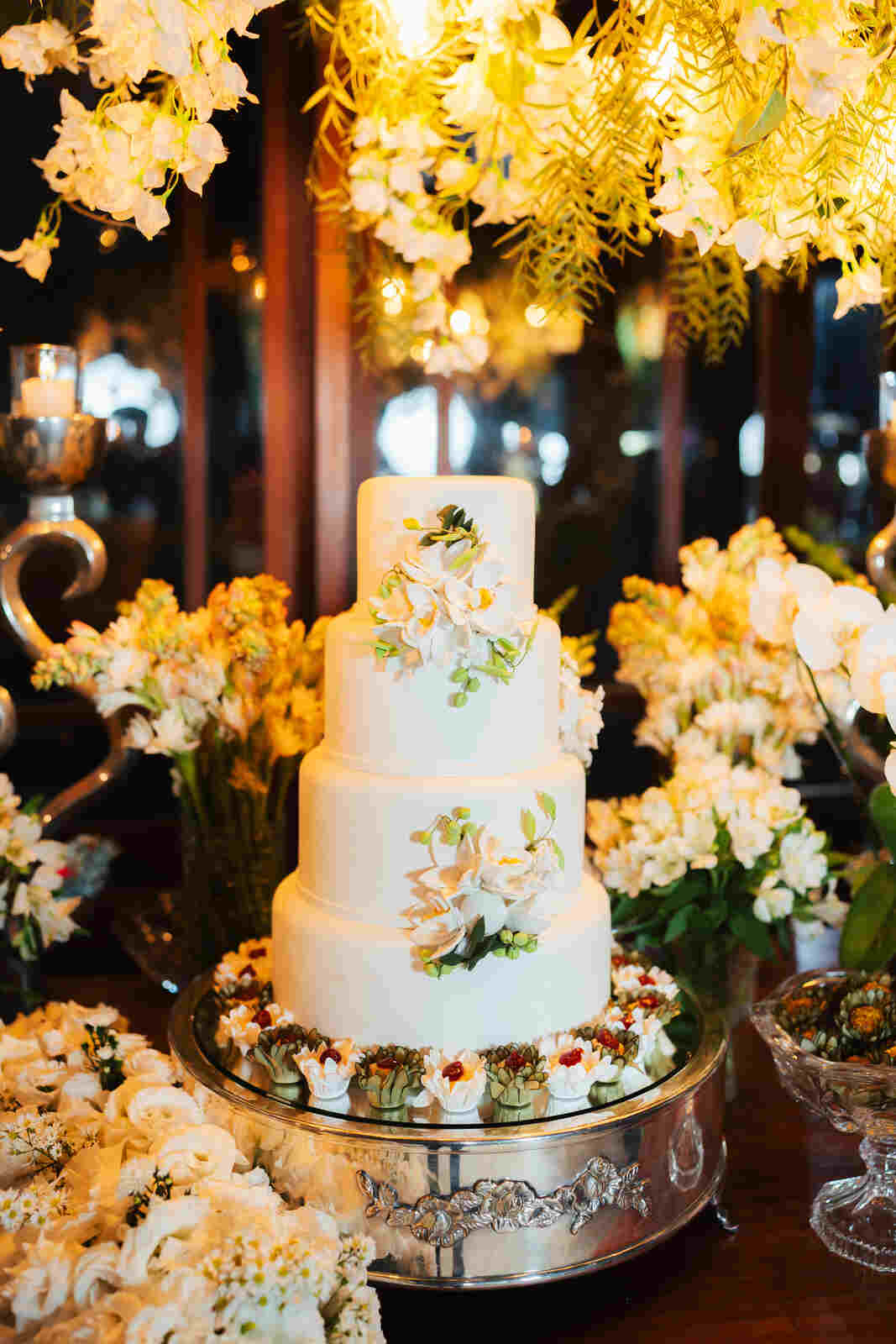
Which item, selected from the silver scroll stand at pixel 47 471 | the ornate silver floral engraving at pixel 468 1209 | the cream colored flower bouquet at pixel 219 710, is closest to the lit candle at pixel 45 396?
the silver scroll stand at pixel 47 471

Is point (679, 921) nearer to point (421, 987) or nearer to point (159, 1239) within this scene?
point (421, 987)

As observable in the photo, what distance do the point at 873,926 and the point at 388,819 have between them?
1.97 ft

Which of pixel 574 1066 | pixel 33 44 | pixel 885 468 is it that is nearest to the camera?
pixel 574 1066

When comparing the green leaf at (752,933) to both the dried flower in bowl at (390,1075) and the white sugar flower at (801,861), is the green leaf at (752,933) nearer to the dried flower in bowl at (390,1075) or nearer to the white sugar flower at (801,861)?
the white sugar flower at (801,861)

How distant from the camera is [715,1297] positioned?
1.17 meters

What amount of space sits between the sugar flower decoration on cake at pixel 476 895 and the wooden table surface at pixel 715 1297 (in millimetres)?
316

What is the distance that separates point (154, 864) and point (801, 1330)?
1.53 metres

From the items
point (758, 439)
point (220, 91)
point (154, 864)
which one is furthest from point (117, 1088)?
point (758, 439)

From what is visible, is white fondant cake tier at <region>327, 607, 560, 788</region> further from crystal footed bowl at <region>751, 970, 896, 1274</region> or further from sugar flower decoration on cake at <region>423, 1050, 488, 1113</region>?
crystal footed bowl at <region>751, 970, 896, 1274</region>

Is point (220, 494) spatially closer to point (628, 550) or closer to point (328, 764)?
point (628, 550)

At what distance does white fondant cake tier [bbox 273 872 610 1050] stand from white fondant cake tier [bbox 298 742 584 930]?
23mm

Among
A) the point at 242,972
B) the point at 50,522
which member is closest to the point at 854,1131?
the point at 242,972

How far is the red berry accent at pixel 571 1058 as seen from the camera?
1.17m

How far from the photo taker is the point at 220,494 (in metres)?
2.31
